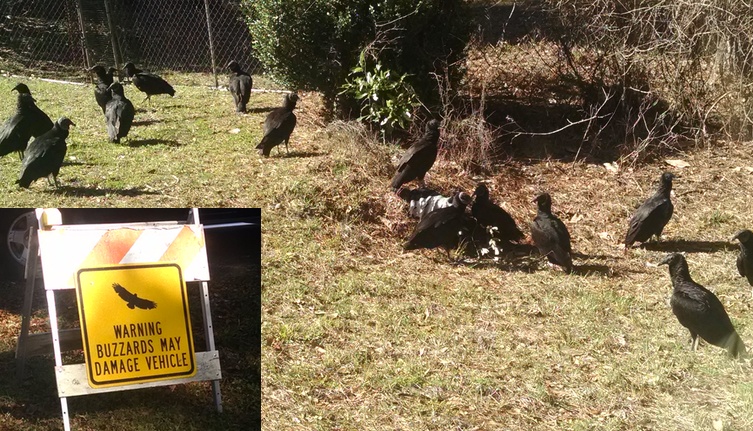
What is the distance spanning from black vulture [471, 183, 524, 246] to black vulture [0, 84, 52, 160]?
5.38 metres

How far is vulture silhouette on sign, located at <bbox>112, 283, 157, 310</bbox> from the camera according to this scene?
4559mm

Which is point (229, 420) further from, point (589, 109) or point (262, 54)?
point (589, 109)

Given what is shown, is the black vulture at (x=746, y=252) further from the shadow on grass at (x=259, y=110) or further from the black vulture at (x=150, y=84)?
the black vulture at (x=150, y=84)

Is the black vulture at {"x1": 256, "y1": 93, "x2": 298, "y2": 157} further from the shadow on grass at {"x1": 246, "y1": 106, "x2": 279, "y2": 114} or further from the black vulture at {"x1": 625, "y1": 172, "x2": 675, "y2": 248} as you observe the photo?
the black vulture at {"x1": 625, "y1": 172, "x2": 675, "y2": 248}

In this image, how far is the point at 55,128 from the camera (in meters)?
9.04

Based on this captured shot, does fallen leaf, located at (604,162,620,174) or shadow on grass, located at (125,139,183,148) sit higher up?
shadow on grass, located at (125,139,183,148)

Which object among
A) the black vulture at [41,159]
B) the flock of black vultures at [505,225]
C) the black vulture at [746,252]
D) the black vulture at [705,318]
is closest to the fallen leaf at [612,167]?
the flock of black vultures at [505,225]

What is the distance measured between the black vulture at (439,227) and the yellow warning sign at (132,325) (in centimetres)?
348

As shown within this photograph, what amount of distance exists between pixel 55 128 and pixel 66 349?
15.6 ft

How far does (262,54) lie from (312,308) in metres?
5.49

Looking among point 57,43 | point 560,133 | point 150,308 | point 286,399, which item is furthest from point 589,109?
point 57,43

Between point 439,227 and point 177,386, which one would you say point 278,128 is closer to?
point 439,227

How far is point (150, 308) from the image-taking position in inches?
181

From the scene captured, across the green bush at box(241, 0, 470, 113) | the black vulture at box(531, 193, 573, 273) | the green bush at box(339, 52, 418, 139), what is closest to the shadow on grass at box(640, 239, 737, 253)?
the black vulture at box(531, 193, 573, 273)
